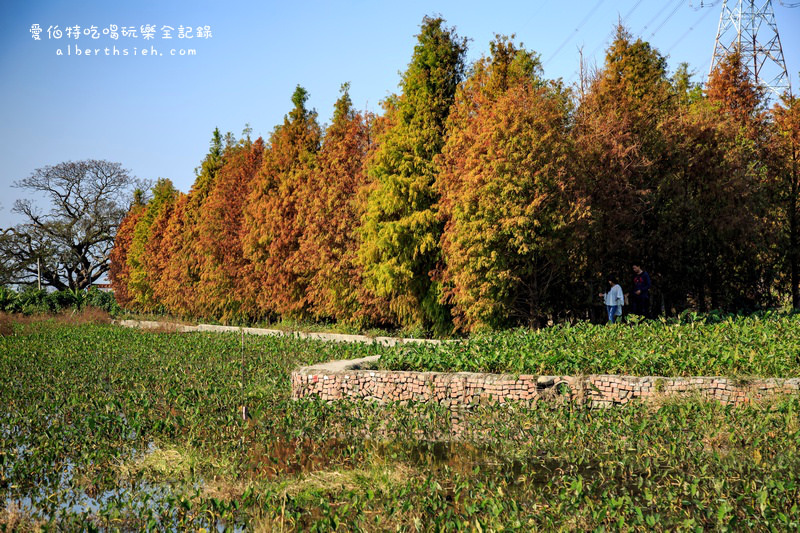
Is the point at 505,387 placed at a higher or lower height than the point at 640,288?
lower

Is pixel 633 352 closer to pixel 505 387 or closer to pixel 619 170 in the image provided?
pixel 505 387

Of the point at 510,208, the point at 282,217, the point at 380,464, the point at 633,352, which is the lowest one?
the point at 380,464

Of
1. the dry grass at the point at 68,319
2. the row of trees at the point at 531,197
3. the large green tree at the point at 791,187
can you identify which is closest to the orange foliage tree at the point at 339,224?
the row of trees at the point at 531,197

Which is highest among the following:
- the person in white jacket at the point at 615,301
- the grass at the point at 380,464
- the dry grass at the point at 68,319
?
the person in white jacket at the point at 615,301

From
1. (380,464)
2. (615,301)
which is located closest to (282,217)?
(615,301)

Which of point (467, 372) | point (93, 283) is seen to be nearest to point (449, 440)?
point (467, 372)

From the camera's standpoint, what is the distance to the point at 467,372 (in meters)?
9.89

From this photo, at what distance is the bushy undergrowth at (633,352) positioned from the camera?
9258 millimetres

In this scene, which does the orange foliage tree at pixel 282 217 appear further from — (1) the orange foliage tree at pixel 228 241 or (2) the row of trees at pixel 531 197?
(1) the orange foliage tree at pixel 228 241

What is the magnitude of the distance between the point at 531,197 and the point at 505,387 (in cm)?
Result: 760

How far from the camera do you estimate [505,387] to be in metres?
9.39

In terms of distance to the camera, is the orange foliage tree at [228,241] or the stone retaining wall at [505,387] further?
the orange foliage tree at [228,241]

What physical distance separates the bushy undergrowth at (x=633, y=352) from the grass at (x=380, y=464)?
1.04 meters

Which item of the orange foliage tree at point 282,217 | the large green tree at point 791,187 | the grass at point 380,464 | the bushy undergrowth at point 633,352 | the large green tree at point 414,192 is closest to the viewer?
the grass at point 380,464
